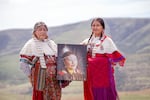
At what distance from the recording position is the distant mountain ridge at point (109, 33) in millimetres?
147375

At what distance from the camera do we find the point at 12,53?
5477 inches

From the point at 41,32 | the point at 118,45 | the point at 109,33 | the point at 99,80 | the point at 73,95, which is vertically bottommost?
the point at 73,95

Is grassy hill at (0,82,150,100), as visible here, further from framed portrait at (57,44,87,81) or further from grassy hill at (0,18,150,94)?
framed portrait at (57,44,87,81)

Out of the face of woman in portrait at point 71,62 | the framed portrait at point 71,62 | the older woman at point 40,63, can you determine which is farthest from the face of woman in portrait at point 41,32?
the face of woman in portrait at point 71,62

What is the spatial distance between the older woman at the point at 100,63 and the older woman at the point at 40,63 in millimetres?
567

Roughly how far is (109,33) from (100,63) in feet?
483

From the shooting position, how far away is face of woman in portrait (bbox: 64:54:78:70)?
6.40 meters

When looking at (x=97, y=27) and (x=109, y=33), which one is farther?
(x=109, y=33)

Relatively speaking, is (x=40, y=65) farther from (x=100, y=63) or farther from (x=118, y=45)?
(x=118, y=45)

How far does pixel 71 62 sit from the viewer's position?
21.0 feet

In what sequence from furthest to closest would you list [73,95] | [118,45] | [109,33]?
[109,33] → [118,45] → [73,95]

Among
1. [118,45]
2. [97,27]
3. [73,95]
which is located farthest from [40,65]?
[118,45]

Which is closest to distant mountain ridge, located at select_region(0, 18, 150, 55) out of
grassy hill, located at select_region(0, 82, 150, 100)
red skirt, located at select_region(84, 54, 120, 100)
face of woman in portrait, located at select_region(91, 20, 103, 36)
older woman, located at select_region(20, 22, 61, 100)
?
grassy hill, located at select_region(0, 82, 150, 100)

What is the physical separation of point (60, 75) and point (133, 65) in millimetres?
98470
